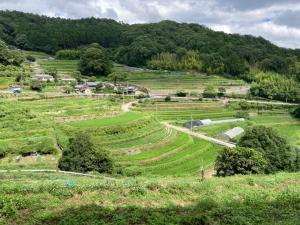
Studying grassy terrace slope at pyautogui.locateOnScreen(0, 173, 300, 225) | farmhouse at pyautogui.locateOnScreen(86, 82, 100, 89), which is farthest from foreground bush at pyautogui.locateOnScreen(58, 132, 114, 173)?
farmhouse at pyautogui.locateOnScreen(86, 82, 100, 89)

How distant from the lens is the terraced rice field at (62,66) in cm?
9995

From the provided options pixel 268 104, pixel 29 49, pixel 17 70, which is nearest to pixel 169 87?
pixel 268 104

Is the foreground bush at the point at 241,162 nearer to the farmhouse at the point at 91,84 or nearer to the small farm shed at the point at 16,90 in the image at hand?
the small farm shed at the point at 16,90

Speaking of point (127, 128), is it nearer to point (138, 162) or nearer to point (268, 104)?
point (138, 162)

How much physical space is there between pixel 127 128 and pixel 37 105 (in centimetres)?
1331

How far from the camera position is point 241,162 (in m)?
29.6

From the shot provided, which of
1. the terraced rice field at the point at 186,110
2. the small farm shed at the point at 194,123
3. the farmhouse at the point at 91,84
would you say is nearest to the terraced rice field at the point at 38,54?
the farmhouse at the point at 91,84

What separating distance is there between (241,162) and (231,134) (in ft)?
92.3

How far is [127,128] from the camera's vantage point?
43.4m

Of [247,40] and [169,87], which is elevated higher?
[247,40]

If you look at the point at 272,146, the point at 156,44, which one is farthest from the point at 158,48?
the point at 272,146

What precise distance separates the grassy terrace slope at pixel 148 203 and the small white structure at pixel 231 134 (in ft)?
129

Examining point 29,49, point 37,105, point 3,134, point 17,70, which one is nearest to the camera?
point 3,134

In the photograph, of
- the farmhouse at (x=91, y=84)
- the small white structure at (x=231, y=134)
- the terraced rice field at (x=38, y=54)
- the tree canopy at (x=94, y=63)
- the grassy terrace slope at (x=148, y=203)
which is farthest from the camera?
the terraced rice field at (x=38, y=54)
